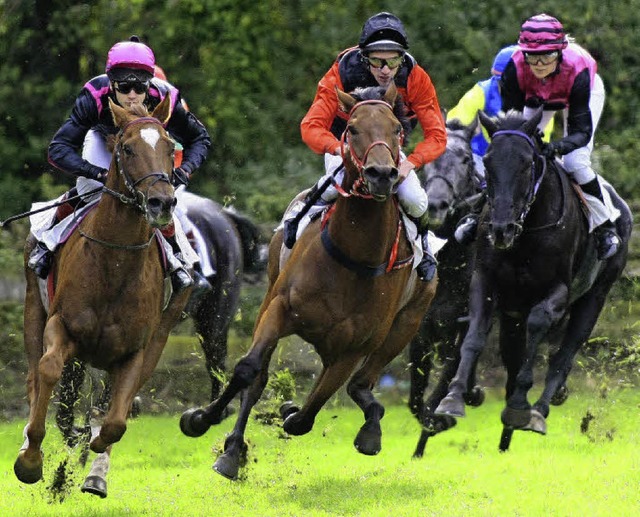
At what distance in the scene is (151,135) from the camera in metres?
8.54

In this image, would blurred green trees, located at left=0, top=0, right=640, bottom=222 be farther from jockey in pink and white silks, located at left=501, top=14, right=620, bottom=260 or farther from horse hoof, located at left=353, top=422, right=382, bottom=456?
horse hoof, located at left=353, top=422, right=382, bottom=456

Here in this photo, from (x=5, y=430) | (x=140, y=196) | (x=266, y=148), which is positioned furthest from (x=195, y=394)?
(x=140, y=196)

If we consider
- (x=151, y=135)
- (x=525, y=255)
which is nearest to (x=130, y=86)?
(x=151, y=135)

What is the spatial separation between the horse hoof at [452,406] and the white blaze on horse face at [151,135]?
314 cm

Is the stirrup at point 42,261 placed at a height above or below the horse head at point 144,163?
below

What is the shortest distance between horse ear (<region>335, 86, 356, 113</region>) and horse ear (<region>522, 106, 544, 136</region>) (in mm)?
1804

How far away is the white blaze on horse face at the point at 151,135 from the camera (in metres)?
8.50

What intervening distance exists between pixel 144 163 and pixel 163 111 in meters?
0.56

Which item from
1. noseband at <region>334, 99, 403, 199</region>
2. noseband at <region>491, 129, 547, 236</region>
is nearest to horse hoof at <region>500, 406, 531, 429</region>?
noseband at <region>491, 129, 547, 236</region>

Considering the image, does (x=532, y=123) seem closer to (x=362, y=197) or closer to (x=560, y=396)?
(x=362, y=197)

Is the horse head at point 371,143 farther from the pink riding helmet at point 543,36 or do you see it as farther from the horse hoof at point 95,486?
the horse hoof at point 95,486

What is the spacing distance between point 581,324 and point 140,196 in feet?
14.8

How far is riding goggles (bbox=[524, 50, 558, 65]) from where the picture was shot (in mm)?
10633

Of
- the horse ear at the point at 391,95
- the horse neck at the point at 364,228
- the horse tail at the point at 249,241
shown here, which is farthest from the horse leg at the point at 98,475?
the horse tail at the point at 249,241
